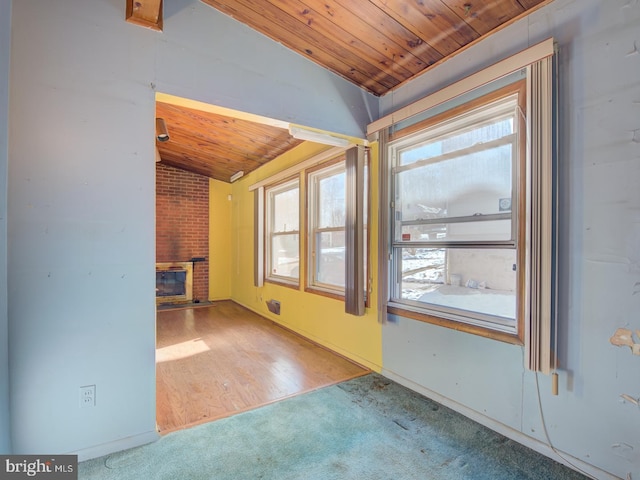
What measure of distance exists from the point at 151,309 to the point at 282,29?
2.27m

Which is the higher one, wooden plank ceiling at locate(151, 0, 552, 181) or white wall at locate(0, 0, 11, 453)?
wooden plank ceiling at locate(151, 0, 552, 181)

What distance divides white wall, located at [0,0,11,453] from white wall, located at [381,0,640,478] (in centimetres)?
287

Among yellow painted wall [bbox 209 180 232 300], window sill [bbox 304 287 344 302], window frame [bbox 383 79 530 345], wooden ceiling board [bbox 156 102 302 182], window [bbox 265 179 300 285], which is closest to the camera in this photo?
window frame [bbox 383 79 530 345]

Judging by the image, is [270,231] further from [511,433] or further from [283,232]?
[511,433]

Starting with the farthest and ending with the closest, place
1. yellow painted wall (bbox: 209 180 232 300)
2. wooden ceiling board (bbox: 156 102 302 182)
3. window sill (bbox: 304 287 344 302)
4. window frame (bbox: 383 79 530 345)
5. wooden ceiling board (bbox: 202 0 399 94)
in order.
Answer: yellow painted wall (bbox: 209 180 232 300) → wooden ceiling board (bbox: 156 102 302 182) → window sill (bbox: 304 287 344 302) → wooden ceiling board (bbox: 202 0 399 94) → window frame (bbox: 383 79 530 345)

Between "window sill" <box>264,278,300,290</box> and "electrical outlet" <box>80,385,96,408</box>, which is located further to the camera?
"window sill" <box>264,278,300,290</box>

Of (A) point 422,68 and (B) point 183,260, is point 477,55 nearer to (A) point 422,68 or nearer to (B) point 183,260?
(A) point 422,68

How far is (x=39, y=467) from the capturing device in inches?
66.7

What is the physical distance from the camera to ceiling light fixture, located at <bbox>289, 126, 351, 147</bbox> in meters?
2.70

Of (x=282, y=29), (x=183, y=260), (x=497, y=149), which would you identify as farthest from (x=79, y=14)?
(x=183, y=260)

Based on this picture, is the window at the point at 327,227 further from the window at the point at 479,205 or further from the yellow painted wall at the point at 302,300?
the window at the point at 479,205

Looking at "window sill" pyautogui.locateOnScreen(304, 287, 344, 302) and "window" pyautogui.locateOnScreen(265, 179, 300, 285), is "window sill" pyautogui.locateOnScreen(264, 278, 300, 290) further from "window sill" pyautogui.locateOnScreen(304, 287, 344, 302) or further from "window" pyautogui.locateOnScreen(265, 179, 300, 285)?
"window sill" pyautogui.locateOnScreen(304, 287, 344, 302)

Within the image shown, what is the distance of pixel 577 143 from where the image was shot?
5.75 feet

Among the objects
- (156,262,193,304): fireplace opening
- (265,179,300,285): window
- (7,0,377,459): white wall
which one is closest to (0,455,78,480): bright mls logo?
(7,0,377,459): white wall
